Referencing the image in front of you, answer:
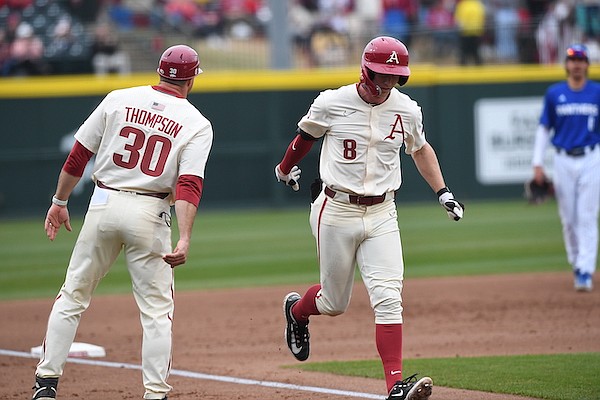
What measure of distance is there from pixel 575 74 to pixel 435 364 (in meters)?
4.40

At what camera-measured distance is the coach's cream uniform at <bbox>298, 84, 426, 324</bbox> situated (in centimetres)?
664

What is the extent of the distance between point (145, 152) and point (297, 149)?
1210 mm

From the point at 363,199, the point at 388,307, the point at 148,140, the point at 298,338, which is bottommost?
the point at 298,338

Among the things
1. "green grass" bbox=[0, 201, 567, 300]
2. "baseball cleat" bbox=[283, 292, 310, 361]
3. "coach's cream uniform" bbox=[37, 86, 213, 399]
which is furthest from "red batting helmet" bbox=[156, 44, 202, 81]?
"green grass" bbox=[0, 201, 567, 300]

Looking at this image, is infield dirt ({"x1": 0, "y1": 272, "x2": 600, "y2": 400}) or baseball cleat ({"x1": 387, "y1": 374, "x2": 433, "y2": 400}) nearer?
baseball cleat ({"x1": 387, "y1": 374, "x2": 433, "y2": 400})

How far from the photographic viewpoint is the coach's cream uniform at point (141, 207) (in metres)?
6.20

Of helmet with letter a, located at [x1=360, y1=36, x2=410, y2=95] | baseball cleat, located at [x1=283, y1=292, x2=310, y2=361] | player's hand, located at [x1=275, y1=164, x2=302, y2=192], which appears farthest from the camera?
baseball cleat, located at [x1=283, y1=292, x2=310, y2=361]

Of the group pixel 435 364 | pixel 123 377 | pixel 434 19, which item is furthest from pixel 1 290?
pixel 434 19

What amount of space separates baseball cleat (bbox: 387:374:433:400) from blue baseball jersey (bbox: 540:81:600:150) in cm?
560

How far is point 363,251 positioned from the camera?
669cm

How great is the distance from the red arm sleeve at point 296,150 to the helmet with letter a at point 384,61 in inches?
24.5

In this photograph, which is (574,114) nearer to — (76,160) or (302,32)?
(76,160)

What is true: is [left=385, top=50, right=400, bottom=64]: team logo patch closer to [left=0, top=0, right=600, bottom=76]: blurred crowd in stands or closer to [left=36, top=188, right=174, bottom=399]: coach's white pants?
[left=36, top=188, right=174, bottom=399]: coach's white pants

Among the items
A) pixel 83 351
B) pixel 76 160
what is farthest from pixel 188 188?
pixel 83 351
